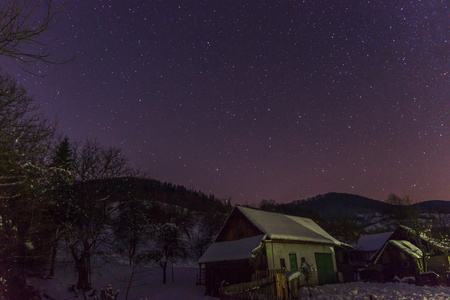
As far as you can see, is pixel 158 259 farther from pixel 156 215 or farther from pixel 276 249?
pixel 276 249

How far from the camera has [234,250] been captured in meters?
23.1

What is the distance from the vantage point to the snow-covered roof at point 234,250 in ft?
69.3

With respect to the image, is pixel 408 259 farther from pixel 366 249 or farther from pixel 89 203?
pixel 89 203

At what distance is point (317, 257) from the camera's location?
26.9 m

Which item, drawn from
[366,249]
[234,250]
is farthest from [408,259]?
[234,250]

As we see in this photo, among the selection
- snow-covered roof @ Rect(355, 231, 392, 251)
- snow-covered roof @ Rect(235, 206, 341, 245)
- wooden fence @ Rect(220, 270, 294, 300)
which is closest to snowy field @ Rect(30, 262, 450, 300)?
snow-covered roof @ Rect(235, 206, 341, 245)

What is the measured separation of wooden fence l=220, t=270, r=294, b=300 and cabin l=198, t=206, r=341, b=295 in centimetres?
551

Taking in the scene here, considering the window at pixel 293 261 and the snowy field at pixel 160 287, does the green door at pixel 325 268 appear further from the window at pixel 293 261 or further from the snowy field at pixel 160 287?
the window at pixel 293 261

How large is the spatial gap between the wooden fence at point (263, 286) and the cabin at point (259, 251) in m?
5.51

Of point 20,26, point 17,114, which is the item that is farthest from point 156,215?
point 20,26

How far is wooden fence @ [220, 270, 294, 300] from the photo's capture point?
38.0 feet

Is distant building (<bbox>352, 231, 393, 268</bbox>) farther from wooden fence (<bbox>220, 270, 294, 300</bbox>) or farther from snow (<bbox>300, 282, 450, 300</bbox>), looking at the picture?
wooden fence (<bbox>220, 270, 294, 300</bbox>)

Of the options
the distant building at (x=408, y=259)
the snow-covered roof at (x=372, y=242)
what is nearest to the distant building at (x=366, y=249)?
the snow-covered roof at (x=372, y=242)

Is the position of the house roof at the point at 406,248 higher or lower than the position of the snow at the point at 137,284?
higher
